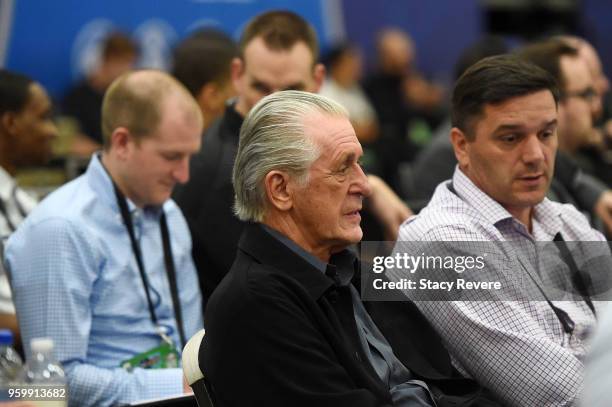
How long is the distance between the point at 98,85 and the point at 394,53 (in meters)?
3.49

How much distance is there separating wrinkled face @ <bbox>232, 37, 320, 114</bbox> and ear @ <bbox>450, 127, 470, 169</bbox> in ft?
4.06

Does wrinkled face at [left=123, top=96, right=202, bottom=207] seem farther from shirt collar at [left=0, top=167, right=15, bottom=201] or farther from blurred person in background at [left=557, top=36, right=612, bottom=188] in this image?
blurred person in background at [left=557, top=36, right=612, bottom=188]

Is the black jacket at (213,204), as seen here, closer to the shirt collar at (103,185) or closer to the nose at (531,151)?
the shirt collar at (103,185)

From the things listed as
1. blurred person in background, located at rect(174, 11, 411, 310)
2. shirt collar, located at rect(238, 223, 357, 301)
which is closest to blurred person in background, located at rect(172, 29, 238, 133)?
blurred person in background, located at rect(174, 11, 411, 310)

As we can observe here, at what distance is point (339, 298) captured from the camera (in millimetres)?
2920

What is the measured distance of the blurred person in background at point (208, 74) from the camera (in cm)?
532

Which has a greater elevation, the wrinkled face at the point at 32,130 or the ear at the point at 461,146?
the ear at the point at 461,146

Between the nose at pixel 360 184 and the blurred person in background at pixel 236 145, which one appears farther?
the blurred person in background at pixel 236 145

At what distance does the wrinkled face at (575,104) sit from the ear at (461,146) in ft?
5.48

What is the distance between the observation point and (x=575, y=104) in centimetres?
523

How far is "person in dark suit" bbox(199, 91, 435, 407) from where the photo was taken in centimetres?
266

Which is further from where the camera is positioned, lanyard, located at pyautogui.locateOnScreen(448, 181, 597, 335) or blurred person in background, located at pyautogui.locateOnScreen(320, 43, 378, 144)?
blurred person in background, located at pyautogui.locateOnScreen(320, 43, 378, 144)

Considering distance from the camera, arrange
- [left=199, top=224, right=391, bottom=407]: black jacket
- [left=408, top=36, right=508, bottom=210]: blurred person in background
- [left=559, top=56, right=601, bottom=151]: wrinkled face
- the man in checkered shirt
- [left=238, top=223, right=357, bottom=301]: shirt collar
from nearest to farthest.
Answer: [left=199, top=224, right=391, bottom=407]: black jacket
[left=238, top=223, right=357, bottom=301]: shirt collar
the man in checkered shirt
[left=559, top=56, right=601, bottom=151]: wrinkled face
[left=408, top=36, right=508, bottom=210]: blurred person in background

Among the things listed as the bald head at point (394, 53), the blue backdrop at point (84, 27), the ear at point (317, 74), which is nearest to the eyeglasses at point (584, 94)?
the ear at point (317, 74)
